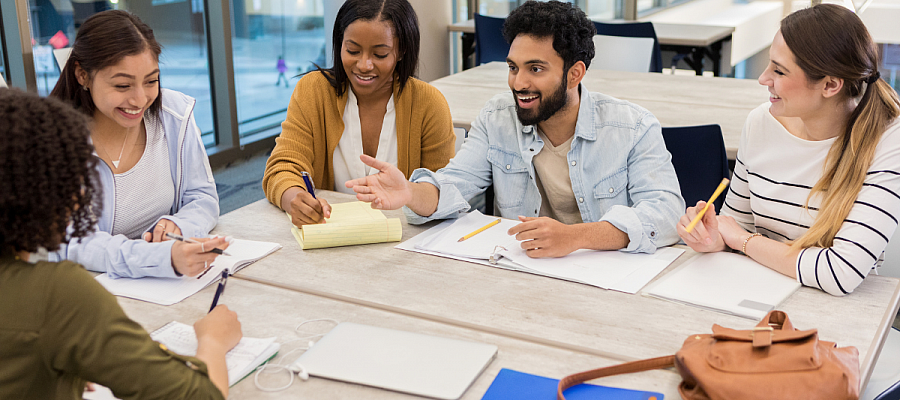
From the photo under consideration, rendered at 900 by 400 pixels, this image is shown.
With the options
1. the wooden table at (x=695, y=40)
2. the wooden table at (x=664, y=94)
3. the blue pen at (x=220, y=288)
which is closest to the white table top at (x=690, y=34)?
the wooden table at (x=695, y=40)

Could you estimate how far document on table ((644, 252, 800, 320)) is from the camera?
139cm

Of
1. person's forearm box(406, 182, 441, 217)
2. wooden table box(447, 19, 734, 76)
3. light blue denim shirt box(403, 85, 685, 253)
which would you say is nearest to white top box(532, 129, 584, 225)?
light blue denim shirt box(403, 85, 685, 253)

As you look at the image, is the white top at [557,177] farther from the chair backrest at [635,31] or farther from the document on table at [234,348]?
the chair backrest at [635,31]

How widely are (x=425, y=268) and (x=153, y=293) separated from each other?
0.54 m

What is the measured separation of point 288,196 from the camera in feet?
6.31

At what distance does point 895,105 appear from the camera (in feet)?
5.15

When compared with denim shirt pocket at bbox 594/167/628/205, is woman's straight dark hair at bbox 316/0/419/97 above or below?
above

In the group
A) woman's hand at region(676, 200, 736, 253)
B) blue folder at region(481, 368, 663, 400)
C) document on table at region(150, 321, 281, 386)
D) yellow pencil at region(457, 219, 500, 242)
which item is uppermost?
woman's hand at region(676, 200, 736, 253)

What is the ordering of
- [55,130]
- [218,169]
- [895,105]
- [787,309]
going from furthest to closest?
1. [218,169]
2. [895,105]
3. [787,309]
4. [55,130]

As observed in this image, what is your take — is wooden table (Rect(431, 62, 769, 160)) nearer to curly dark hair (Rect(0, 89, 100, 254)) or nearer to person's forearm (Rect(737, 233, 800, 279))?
person's forearm (Rect(737, 233, 800, 279))

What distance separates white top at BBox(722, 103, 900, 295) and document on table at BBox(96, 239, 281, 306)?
3.75 ft

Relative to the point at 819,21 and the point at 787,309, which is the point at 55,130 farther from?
the point at 819,21

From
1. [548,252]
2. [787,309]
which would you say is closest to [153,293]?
[548,252]

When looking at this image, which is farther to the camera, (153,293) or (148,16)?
(148,16)
